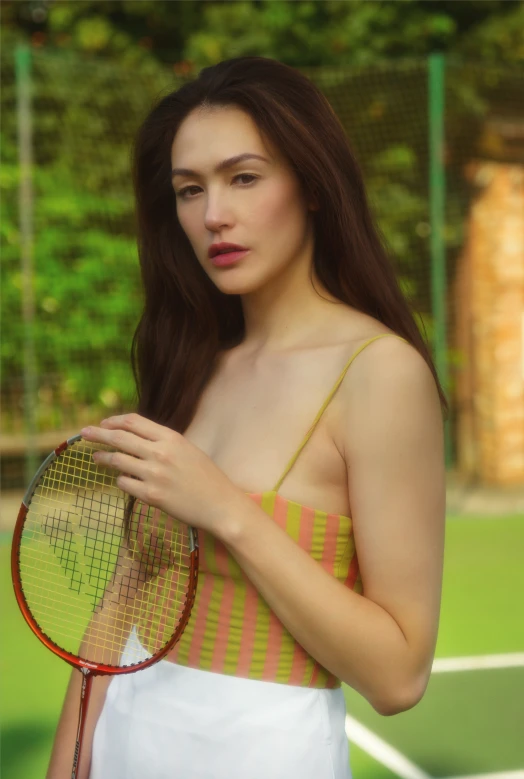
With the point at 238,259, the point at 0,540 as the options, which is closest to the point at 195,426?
the point at 238,259

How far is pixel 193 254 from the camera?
6.66ft

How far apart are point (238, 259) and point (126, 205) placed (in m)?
6.21

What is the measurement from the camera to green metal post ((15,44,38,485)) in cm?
705

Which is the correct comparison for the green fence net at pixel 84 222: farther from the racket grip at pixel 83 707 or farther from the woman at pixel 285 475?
the racket grip at pixel 83 707

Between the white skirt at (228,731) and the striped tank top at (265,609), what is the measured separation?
0.02 metres

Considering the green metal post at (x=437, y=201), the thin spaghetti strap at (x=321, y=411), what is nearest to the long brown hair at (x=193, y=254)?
the thin spaghetti strap at (x=321, y=411)

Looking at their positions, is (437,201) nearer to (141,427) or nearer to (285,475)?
(285,475)

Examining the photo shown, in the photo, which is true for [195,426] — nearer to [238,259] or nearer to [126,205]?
[238,259]

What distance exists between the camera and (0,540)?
699 centimetres

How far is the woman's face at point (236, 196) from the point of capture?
5.46 ft

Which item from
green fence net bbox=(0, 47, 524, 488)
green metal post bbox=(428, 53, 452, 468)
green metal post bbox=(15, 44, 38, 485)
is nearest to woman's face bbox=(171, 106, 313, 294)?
green fence net bbox=(0, 47, 524, 488)

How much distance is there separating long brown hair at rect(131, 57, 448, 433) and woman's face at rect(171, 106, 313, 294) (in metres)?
0.03

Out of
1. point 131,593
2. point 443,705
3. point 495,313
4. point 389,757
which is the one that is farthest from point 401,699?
point 495,313

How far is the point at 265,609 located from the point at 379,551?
20 centimetres
